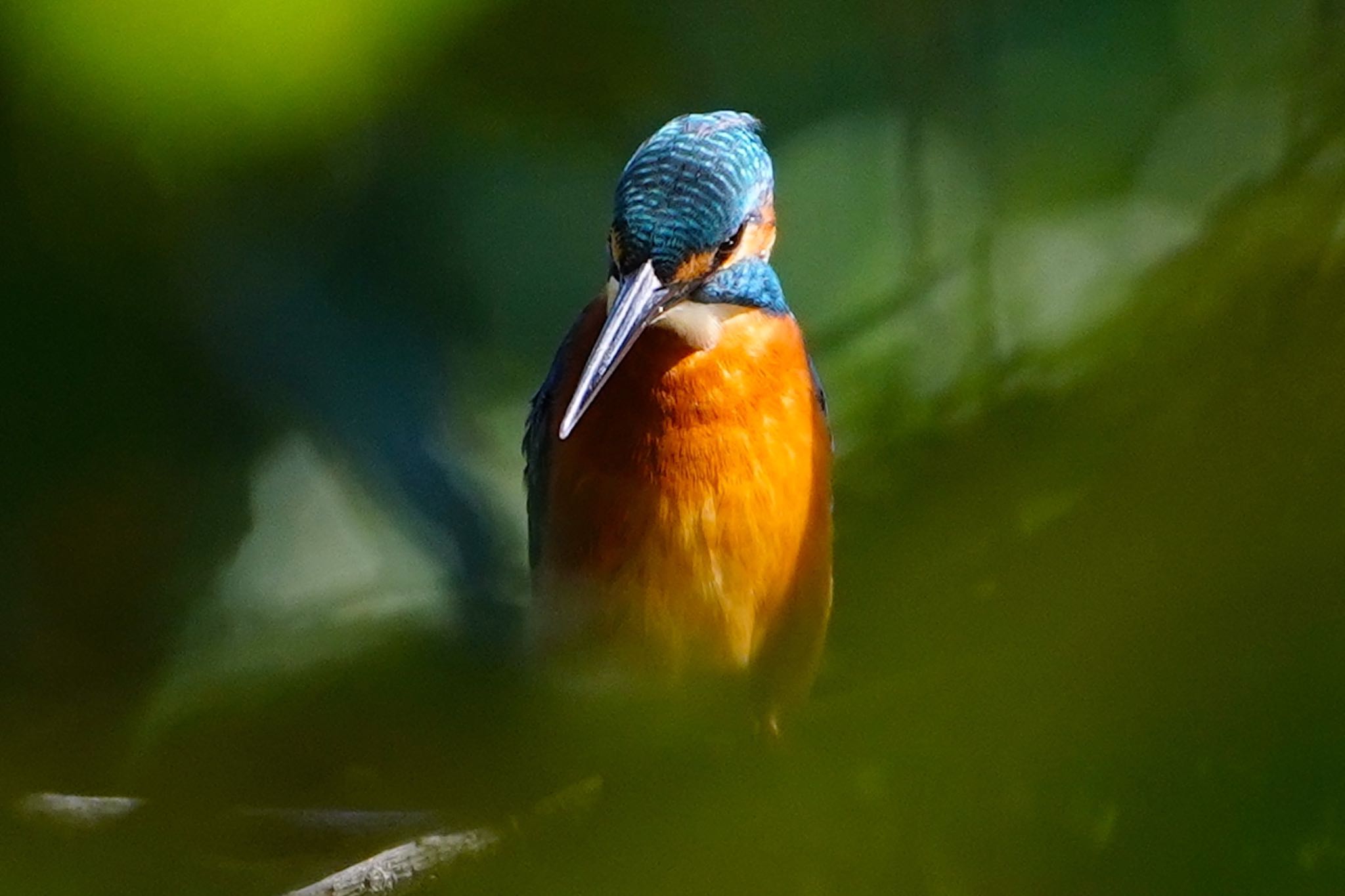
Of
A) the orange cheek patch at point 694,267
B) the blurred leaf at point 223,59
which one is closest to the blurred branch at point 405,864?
the blurred leaf at point 223,59

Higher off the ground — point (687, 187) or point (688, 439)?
point (687, 187)

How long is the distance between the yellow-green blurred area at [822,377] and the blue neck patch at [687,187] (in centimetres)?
1

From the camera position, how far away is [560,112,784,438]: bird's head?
523 mm

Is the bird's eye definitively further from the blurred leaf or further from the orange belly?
the blurred leaf

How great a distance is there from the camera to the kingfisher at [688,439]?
527mm

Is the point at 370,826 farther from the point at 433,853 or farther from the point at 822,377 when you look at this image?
the point at 822,377

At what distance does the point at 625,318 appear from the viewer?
538 mm

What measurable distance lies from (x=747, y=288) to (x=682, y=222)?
0.19ft

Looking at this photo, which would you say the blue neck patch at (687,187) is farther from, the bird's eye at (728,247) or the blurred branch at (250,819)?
the blurred branch at (250,819)

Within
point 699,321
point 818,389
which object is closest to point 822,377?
point 818,389

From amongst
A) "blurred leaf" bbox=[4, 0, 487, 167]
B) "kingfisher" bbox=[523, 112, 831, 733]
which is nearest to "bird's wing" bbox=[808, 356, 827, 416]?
"kingfisher" bbox=[523, 112, 831, 733]

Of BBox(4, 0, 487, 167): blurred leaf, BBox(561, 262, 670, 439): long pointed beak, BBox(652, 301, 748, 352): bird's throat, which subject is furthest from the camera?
BBox(652, 301, 748, 352): bird's throat

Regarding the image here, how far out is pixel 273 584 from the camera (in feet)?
1.71

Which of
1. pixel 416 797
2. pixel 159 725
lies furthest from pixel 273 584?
pixel 416 797
